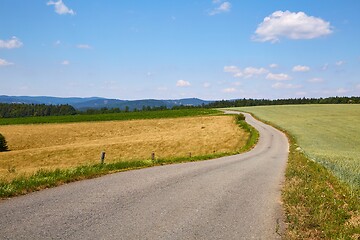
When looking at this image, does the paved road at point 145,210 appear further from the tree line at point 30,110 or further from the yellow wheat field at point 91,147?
the tree line at point 30,110

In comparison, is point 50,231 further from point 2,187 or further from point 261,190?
point 261,190

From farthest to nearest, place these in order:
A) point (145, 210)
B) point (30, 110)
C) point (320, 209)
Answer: point (30, 110)
point (320, 209)
point (145, 210)

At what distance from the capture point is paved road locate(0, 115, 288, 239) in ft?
24.6

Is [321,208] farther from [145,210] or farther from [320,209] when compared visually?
[145,210]

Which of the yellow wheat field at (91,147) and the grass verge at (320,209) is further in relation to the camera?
the yellow wheat field at (91,147)

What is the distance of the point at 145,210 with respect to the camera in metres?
9.25

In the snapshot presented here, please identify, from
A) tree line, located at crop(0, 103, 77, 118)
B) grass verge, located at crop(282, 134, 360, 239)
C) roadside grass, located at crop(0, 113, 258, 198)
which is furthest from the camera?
tree line, located at crop(0, 103, 77, 118)

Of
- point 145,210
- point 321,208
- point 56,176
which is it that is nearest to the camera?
point 145,210

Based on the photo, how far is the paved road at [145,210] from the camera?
24.6 ft

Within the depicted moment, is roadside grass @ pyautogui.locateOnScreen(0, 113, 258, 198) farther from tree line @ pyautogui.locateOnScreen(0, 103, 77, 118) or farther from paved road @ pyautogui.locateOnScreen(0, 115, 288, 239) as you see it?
tree line @ pyautogui.locateOnScreen(0, 103, 77, 118)

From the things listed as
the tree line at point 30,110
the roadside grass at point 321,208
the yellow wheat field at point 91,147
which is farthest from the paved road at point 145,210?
the tree line at point 30,110

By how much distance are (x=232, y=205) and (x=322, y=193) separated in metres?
4.08

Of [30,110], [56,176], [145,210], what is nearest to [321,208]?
[145,210]

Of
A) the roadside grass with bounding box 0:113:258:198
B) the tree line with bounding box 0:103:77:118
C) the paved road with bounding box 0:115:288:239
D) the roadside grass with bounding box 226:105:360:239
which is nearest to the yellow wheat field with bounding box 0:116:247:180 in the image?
the roadside grass with bounding box 0:113:258:198
